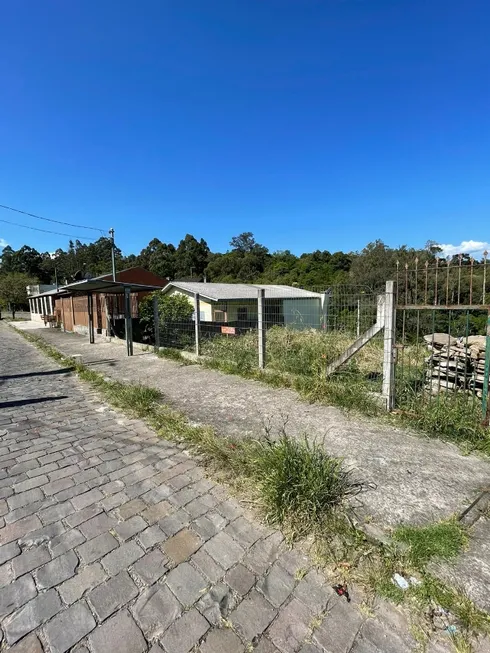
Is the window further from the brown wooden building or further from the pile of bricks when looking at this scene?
the pile of bricks

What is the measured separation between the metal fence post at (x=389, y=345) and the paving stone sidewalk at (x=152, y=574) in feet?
8.73

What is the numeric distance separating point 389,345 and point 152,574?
11.8ft

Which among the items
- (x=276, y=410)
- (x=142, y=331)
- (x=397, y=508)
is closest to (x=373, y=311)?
(x=276, y=410)

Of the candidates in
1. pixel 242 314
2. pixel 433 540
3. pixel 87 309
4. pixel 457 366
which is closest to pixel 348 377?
pixel 457 366

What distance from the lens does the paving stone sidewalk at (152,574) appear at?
5.03 feet

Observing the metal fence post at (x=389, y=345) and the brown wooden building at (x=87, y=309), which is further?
the brown wooden building at (x=87, y=309)

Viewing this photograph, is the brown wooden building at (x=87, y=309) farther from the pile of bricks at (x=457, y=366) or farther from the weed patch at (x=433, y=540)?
the weed patch at (x=433, y=540)

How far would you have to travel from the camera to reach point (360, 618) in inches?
63.5

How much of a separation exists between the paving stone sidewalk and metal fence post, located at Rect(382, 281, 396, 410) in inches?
105

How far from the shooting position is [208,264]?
224ft

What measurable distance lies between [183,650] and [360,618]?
876 millimetres

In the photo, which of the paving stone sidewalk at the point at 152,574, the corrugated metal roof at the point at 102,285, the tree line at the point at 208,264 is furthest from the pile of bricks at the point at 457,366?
the tree line at the point at 208,264

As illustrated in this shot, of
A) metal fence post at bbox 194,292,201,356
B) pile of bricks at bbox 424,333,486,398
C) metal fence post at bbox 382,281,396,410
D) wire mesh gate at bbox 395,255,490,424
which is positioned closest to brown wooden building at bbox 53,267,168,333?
metal fence post at bbox 194,292,201,356

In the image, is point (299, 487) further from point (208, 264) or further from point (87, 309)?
point (208, 264)
